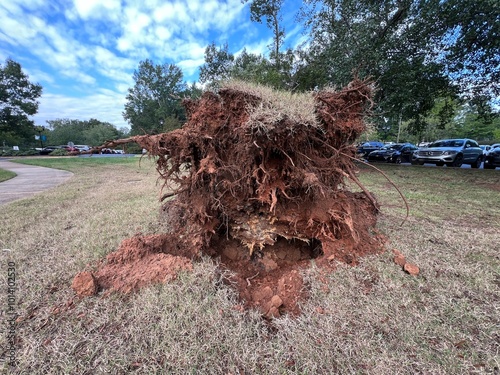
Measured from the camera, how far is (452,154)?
12125mm

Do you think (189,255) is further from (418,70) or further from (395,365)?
(418,70)

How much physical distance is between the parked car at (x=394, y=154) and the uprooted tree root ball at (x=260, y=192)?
53.1 feet

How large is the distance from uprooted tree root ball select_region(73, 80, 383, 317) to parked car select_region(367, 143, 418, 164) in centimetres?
1619

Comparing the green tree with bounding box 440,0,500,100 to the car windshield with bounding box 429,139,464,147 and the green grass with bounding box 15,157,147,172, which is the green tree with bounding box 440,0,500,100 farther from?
the green grass with bounding box 15,157,147,172

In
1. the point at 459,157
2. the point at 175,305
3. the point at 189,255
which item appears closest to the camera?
the point at 175,305

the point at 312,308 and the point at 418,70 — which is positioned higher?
the point at 418,70

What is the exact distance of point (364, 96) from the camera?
232cm

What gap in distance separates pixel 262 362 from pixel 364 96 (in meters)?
2.61

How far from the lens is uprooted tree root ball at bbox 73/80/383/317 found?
2.21m

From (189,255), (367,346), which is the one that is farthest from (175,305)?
(367,346)

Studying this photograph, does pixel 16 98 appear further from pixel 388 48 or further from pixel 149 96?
pixel 388 48

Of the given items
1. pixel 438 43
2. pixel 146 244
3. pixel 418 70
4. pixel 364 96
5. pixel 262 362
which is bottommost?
pixel 262 362

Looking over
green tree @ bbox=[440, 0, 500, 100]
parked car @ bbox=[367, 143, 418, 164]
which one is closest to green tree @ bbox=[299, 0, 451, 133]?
green tree @ bbox=[440, 0, 500, 100]

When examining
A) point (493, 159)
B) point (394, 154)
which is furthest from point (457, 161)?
point (394, 154)
